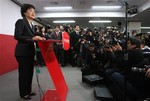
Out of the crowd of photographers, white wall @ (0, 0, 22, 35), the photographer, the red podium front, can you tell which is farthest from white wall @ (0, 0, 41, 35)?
the photographer

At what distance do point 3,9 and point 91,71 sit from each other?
3.23 metres

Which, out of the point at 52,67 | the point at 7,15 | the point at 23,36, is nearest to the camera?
the point at 52,67

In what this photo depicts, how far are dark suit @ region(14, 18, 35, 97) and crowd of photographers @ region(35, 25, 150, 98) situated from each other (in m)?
0.26

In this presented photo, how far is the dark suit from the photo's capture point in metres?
2.50

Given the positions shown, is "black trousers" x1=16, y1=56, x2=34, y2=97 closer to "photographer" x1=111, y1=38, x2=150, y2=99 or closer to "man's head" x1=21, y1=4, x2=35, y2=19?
"man's head" x1=21, y1=4, x2=35, y2=19

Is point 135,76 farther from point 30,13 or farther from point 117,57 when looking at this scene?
point 30,13

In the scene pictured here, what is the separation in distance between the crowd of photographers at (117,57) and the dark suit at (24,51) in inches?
10.2

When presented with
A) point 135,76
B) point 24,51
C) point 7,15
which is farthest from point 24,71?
point 7,15

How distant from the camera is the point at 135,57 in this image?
221cm

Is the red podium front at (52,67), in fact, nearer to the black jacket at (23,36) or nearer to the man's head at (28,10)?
the black jacket at (23,36)

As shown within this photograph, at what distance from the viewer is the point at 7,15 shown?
5492 millimetres

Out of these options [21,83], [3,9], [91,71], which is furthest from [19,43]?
[3,9]

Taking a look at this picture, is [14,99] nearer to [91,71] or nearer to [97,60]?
[91,71]

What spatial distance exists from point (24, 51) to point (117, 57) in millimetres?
1598
